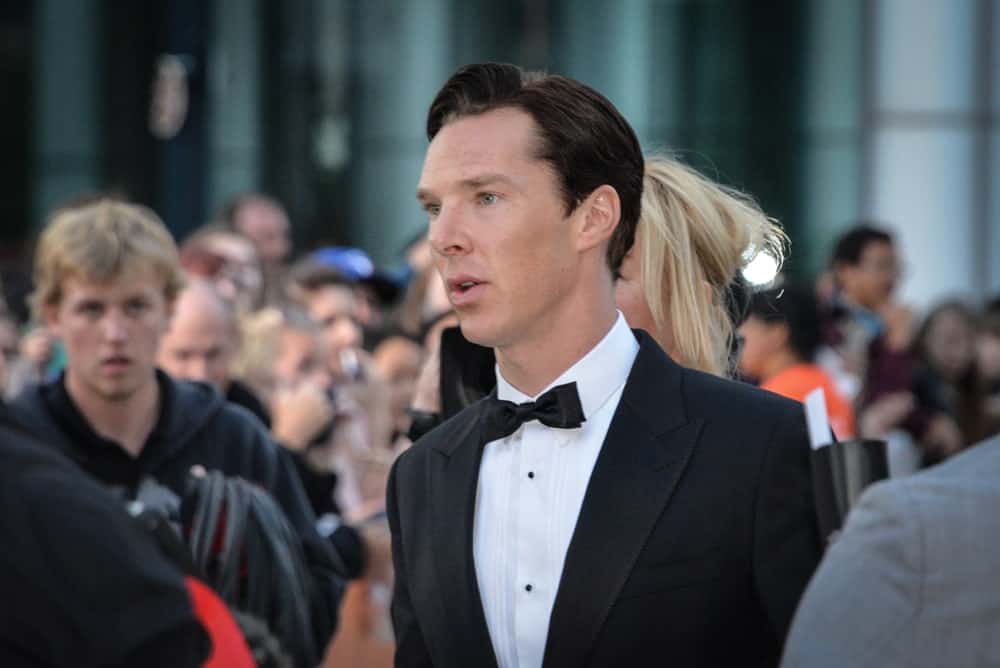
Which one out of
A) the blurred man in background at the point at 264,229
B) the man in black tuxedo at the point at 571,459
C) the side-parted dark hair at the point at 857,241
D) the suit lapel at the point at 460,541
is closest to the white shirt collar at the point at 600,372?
the man in black tuxedo at the point at 571,459

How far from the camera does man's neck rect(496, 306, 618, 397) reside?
9.64 ft

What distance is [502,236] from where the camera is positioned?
9.39ft

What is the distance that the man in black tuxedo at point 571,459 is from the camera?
2.73m

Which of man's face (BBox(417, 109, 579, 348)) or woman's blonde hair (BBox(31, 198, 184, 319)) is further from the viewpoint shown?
woman's blonde hair (BBox(31, 198, 184, 319))

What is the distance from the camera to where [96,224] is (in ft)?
15.9

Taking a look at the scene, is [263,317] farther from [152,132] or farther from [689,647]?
[152,132]

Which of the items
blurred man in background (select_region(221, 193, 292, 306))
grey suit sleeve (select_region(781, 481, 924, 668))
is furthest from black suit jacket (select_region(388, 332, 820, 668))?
blurred man in background (select_region(221, 193, 292, 306))

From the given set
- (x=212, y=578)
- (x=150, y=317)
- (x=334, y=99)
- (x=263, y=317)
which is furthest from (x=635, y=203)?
(x=334, y=99)

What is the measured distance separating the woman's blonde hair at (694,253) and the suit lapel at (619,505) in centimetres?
45

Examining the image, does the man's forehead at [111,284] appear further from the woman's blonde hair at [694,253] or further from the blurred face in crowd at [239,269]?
the blurred face in crowd at [239,269]

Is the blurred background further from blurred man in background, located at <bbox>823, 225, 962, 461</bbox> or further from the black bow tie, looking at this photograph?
the black bow tie

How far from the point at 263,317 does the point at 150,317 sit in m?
2.49

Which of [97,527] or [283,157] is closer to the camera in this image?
[97,527]

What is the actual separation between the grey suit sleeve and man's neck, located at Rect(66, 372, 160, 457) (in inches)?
116
